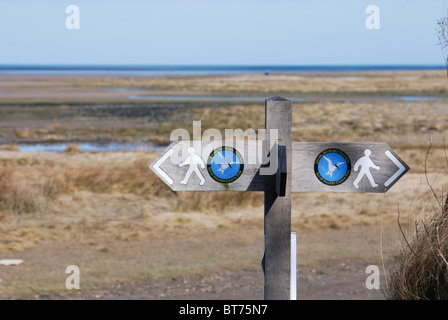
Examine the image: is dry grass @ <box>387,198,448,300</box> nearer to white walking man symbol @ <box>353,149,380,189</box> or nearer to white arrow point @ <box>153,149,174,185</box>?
white walking man symbol @ <box>353,149,380,189</box>

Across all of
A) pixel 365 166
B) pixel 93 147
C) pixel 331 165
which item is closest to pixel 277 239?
pixel 331 165

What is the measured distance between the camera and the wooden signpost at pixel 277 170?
2742 millimetres

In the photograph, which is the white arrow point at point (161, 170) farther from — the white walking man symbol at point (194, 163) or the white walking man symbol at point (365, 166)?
the white walking man symbol at point (365, 166)

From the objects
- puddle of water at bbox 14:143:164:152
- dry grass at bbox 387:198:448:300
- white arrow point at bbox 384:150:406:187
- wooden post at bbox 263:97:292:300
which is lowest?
puddle of water at bbox 14:143:164:152

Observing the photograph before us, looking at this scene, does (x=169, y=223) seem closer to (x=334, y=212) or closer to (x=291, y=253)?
(x=334, y=212)

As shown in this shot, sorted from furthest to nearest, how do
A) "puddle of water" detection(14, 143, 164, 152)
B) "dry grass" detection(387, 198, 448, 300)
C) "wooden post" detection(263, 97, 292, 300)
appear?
"puddle of water" detection(14, 143, 164, 152) → "dry grass" detection(387, 198, 448, 300) → "wooden post" detection(263, 97, 292, 300)

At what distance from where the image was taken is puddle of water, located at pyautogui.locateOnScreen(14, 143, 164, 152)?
73.7ft

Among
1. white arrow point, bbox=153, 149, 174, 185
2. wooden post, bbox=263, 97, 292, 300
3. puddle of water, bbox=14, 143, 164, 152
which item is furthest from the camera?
puddle of water, bbox=14, 143, 164, 152

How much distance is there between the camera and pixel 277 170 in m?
A: 2.68

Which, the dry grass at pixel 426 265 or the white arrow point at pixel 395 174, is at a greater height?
A: the white arrow point at pixel 395 174

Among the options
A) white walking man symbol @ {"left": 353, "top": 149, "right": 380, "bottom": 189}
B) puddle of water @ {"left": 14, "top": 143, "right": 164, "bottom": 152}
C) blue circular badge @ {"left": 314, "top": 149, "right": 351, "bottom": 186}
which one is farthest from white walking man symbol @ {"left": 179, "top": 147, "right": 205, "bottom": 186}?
puddle of water @ {"left": 14, "top": 143, "right": 164, "bottom": 152}

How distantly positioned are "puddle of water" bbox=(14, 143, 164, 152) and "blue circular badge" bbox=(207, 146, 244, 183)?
19.5 m

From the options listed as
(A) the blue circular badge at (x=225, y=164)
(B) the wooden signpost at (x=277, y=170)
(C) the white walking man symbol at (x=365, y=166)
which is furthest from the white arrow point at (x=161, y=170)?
(C) the white walking man symbol at (x=365, y=166)

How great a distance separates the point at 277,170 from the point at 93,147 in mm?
21287
